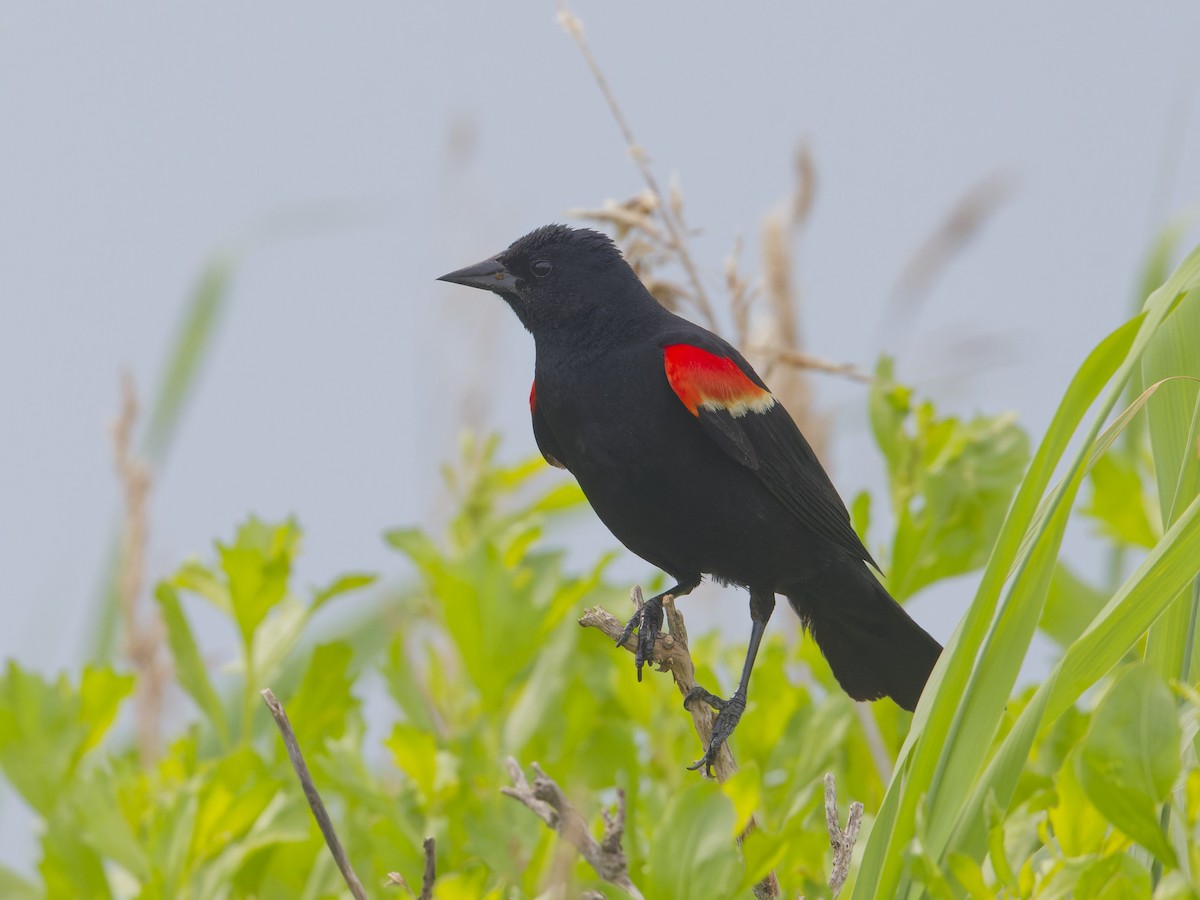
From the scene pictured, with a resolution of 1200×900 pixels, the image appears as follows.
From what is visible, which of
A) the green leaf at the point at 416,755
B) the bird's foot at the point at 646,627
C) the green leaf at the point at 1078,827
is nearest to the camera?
the green leaf at the point at 1078,827

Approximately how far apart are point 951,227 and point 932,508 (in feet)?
4.26

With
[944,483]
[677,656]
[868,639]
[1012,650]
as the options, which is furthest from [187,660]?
[1012,650]

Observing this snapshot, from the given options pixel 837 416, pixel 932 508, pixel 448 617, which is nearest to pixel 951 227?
pixel 837 416

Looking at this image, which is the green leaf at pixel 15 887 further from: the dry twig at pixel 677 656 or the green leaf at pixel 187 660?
the dry twig at pixel 677 656

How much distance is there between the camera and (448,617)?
8.48ft

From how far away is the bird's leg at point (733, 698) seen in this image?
208 centimetres

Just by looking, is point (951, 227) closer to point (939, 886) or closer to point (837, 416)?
point (837, 416)

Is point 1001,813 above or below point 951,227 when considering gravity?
below

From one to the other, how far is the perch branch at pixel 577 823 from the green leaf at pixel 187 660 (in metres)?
1.20

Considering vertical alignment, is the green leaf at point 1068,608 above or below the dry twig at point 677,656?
above

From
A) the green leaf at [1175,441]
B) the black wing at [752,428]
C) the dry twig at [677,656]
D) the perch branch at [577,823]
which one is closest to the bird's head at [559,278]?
the black wing at [752,428]

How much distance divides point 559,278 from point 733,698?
1.06 metres

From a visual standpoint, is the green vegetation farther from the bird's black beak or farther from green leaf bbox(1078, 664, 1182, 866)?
the bird's black beak

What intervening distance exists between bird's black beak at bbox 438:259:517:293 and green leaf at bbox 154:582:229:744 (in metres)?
0.94
